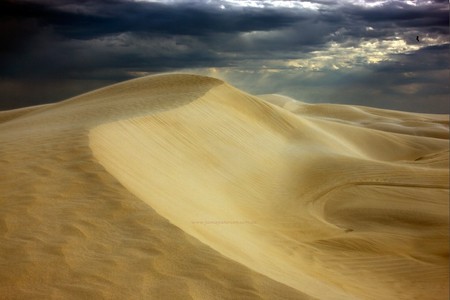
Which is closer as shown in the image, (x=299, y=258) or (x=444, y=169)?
(x=299, y=258)

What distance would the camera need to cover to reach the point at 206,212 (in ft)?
28.5

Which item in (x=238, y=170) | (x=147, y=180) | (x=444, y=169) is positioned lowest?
(x=444, y=169)

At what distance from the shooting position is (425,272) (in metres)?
9.22

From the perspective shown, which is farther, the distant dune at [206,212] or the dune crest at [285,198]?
the dune crest at [285,198]

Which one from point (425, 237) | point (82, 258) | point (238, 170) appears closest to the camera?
point (82, 258)

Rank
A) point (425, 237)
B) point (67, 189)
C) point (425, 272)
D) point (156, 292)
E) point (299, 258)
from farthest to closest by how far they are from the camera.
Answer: point (425, 237) → point (425, 272) → point (299, 258) → point (67, 189) → point (156, 292)

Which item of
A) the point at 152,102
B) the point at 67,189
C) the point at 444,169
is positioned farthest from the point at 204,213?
the point at 444,169

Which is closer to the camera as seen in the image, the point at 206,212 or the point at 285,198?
the point at 206,212

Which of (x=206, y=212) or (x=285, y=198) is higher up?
(x=206, y=212)

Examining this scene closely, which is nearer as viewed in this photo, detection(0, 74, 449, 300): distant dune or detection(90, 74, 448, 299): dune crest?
detection(0, 74, 449, 300): distant dune

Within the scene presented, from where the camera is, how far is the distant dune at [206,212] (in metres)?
4.91

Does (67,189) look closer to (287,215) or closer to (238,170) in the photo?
(287,215)

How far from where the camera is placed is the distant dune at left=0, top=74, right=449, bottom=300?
4.91 metres

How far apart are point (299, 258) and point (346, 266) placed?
99 centimetres
